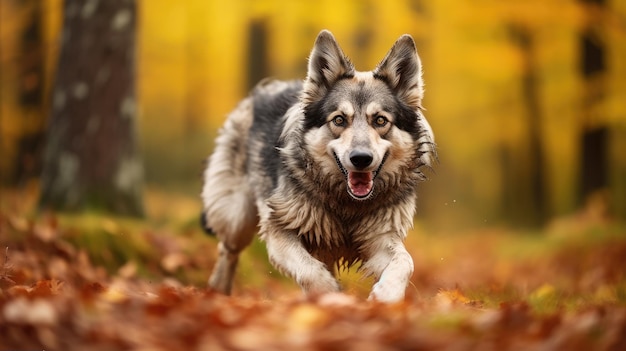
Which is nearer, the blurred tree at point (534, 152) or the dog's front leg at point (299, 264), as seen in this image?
the dog's front leg at point (299, 264)

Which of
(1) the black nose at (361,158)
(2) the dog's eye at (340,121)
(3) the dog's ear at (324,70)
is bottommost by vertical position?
(1) the black nose at (361,158)

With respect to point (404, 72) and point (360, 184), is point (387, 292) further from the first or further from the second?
point (404, 72)

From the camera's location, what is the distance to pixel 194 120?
24.5m

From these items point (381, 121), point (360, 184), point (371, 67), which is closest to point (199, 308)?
point (360, 184)

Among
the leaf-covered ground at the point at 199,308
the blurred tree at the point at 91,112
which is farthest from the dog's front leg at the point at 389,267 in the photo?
the blurred tree at the point at 91,112

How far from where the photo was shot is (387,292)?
15.5ft

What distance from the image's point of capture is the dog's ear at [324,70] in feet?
18.4

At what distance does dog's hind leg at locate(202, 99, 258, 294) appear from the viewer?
6.71 m

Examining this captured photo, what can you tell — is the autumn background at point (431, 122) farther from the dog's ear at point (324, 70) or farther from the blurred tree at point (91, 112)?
the dog's ear at point (324, 70)

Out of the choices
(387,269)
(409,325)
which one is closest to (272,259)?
(387,269)

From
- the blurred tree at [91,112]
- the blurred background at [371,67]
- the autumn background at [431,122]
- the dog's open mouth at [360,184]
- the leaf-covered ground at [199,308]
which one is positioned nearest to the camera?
the leaf-covered ground at [199,308]

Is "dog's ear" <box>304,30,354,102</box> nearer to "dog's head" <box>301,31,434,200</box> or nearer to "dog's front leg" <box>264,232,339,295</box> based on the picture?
"dog's head" <box>301,31,434,200</box>

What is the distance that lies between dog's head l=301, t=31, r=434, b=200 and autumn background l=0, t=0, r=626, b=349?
3.34ft

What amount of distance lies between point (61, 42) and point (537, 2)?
10.3m
